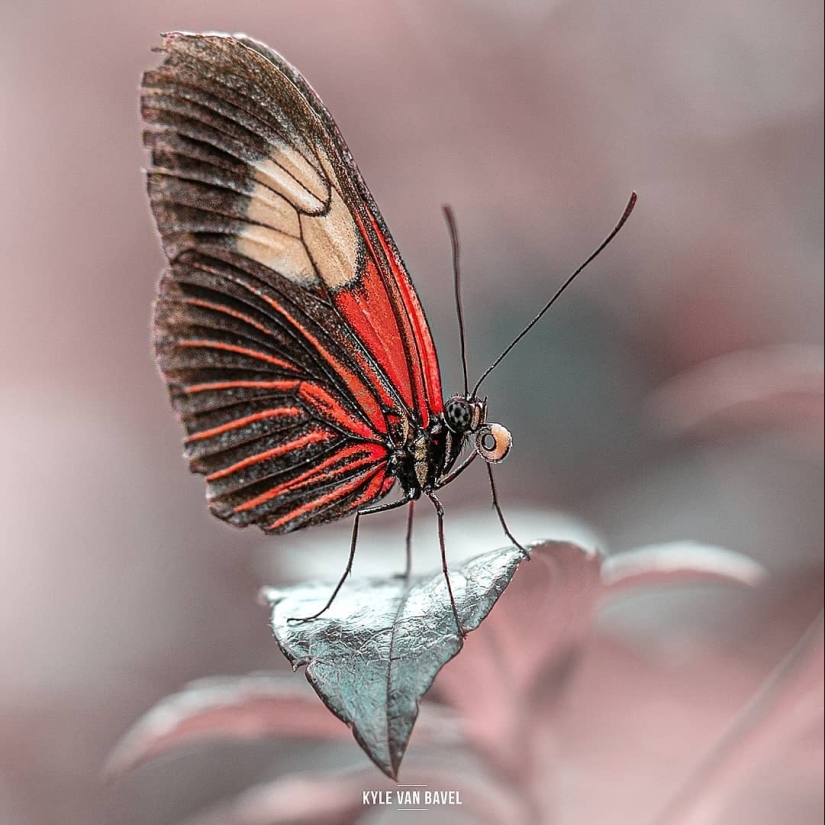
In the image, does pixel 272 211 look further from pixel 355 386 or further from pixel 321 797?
pixel 321 797

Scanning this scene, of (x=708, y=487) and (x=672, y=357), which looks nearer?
(x=708, y=487)

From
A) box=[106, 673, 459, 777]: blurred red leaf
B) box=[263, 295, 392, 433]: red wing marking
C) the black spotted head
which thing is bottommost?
box=[106, 673, 459, 777]: blurred red leaf

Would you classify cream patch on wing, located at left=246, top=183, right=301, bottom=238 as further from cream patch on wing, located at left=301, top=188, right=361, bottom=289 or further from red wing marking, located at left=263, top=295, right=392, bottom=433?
red wing marking, located at left=263, top=295, right=392, bottom=433

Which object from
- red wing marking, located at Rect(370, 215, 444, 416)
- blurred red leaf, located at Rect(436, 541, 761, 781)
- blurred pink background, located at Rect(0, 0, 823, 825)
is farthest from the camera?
blurred pink background, located at Rect(0, 0, 823, 825)

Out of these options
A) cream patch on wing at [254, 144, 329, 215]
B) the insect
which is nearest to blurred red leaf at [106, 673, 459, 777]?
the insect

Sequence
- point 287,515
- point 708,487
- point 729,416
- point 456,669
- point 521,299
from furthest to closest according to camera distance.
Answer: point 521,299 < point 708,487 < point 729,416 < point 287,515 < point 456,669

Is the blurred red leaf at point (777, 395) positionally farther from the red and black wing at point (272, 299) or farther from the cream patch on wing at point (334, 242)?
the cream patch on wing at point (334, 242)

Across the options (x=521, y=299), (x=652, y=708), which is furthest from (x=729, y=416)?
(x=521, y=299)

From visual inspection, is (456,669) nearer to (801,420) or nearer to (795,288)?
(801,420)
